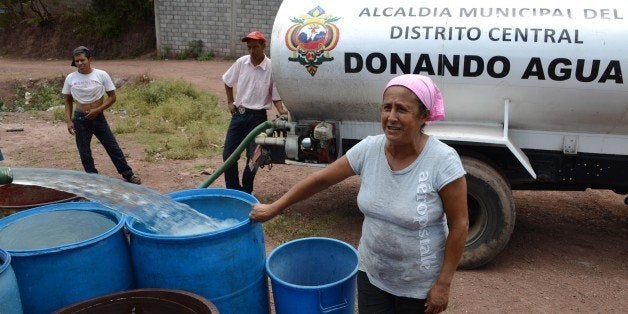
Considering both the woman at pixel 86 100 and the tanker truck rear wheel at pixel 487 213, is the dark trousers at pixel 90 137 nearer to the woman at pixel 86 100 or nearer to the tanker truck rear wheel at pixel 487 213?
the woman at pixel 86 100

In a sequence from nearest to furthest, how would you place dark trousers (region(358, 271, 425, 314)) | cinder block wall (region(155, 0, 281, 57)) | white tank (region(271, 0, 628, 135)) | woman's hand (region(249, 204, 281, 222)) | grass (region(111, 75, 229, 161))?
dark trousers (region(358, 271, 425, 314)) < woman's hand (region(249, 204, 281, 222)) < white tank (region(271, 0, 628, 135)) < grass (region(111, 75, 229, 161)) < cinder block wall (region(155, 0, 281, 57))

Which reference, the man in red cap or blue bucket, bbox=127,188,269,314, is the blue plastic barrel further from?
the man in red cap

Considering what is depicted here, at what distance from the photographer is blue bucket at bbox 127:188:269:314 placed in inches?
90.4

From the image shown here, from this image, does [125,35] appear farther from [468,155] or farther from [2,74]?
[468,155]

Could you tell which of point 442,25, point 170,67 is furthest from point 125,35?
point 442,25

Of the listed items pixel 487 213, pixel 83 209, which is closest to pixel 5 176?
pixel 83 209

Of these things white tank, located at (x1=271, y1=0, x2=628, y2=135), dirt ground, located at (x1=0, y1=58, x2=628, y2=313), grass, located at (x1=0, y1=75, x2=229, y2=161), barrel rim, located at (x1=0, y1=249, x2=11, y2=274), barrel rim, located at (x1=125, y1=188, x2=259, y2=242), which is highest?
white tank, located at (x1=271, y1=0, x2=628, y2=135)

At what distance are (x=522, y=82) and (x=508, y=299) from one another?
4.85 ft

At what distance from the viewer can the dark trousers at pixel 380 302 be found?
212 cm

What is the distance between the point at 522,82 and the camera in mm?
3658

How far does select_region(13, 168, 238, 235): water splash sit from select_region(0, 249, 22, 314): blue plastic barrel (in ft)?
2.14

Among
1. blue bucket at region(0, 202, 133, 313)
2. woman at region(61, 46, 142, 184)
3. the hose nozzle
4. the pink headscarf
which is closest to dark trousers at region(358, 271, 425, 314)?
the pink headscarf

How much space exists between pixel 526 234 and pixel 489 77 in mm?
1676

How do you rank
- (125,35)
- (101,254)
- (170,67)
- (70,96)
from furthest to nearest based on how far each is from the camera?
(125,35)
(170,67)
(70,96)
(101,254)
